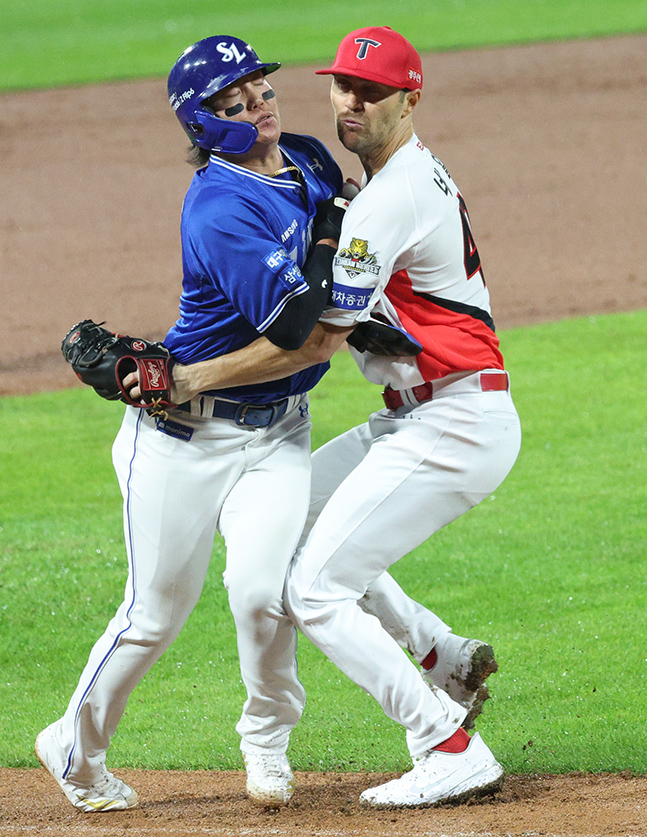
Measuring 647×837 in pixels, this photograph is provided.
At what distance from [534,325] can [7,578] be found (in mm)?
6052

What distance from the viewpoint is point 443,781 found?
140 inches

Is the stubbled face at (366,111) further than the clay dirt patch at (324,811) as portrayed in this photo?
Yes

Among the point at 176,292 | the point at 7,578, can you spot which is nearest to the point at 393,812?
the point at 7,578

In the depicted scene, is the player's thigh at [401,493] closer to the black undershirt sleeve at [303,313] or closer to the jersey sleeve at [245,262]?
the black undershirt sleeve at [303,313]

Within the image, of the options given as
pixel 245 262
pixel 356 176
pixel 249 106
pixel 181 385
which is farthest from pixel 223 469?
pixel 356 176

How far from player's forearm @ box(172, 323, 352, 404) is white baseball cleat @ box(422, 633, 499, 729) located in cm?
112

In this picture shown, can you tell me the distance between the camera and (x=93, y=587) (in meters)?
6.16

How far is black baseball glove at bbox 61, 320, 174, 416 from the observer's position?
3641mm

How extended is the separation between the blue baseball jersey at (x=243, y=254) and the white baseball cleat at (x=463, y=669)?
1.03 m

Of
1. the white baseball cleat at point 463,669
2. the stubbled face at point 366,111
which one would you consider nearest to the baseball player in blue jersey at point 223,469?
the stubbled face at point 366,111

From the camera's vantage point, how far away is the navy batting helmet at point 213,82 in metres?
3.67

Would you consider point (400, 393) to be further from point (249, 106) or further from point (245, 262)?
point (249, 106)

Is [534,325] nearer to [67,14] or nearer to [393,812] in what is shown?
[393,812]

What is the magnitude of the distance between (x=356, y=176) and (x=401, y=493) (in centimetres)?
1080
